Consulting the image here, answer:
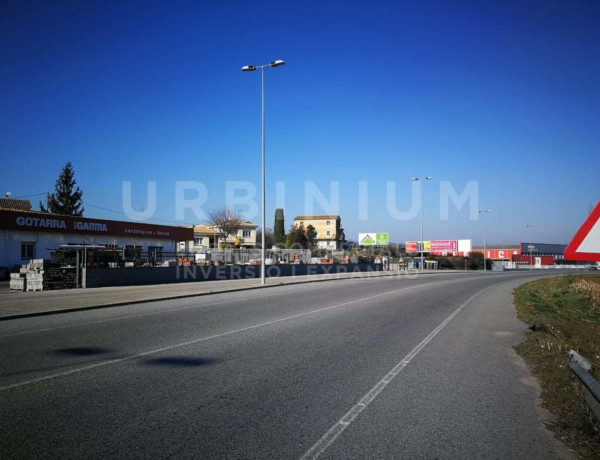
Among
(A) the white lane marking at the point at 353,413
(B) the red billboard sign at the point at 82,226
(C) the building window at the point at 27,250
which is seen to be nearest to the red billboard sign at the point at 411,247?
(B) the red billboard sign at the point at 82,226

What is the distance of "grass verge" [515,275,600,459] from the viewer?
15.8 feet

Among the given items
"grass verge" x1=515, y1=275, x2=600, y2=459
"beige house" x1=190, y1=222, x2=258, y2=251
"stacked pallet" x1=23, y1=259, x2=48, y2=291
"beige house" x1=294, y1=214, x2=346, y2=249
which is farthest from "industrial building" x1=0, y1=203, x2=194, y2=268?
"beige house" x1=294, y1=214, x2=346, y2=249

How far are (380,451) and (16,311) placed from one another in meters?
13.4

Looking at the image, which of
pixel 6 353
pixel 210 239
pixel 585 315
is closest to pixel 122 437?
pixel 6 353

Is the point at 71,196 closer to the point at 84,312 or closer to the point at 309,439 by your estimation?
the point at 84,312

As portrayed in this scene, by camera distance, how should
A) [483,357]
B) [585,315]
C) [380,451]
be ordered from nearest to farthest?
[380,451] < [483,357] < [585,315]

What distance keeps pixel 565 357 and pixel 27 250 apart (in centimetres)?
3831

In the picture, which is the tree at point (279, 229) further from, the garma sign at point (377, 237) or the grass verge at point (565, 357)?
the grass verge at point (565, 357)

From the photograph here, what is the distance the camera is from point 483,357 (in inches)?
339

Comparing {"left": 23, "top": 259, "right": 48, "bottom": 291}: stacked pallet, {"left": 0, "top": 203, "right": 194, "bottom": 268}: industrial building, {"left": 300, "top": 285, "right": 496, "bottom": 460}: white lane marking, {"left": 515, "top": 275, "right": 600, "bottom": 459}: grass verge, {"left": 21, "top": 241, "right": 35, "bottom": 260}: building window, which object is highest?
{"left": 0, "top": 203, "right": 194, "bottom": 268}: industrial building

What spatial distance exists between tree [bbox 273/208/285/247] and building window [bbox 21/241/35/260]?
5125 cm

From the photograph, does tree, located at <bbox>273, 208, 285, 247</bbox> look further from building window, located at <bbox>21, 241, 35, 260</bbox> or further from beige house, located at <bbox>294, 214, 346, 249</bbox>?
building window, located at <bbox>21, 241, 35, 260</bbox>

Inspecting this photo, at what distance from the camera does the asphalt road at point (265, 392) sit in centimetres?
437

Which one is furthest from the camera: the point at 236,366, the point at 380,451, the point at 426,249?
the point at 426,249
